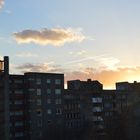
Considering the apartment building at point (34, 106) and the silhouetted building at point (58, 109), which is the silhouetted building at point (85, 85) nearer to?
the silhouetted building at point (58, 109)

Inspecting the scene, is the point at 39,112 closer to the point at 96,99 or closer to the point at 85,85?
the point at 96,99

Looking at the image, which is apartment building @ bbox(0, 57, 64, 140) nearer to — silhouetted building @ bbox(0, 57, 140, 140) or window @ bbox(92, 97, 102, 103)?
silhouetted building @ bbox(0, 57, 140, 140)

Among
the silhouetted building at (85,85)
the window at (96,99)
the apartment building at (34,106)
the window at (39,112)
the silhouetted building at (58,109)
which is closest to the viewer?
the apartment building at (34,106)

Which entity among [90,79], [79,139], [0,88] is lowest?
[79,139]

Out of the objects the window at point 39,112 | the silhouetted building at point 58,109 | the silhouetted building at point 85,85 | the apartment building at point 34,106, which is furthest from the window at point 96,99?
the window at point 39,112

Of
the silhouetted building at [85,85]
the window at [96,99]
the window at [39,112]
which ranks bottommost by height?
the window at [39,112]

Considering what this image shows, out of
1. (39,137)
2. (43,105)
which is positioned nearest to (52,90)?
(43,105)

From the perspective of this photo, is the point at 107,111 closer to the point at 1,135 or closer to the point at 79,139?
the point at 79,139

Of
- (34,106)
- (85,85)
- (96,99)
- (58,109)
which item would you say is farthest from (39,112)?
(85,85)

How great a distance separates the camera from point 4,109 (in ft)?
150

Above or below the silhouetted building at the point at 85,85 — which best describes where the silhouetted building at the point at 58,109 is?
below

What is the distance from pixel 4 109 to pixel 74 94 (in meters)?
75.6

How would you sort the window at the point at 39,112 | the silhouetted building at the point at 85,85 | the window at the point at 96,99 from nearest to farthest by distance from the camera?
the window at the point at 39,112
the window at the point at 96,99
the silhouetted building at the point at 85,85

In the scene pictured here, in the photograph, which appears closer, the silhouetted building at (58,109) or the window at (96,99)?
the silhouetted building at (58,109)
